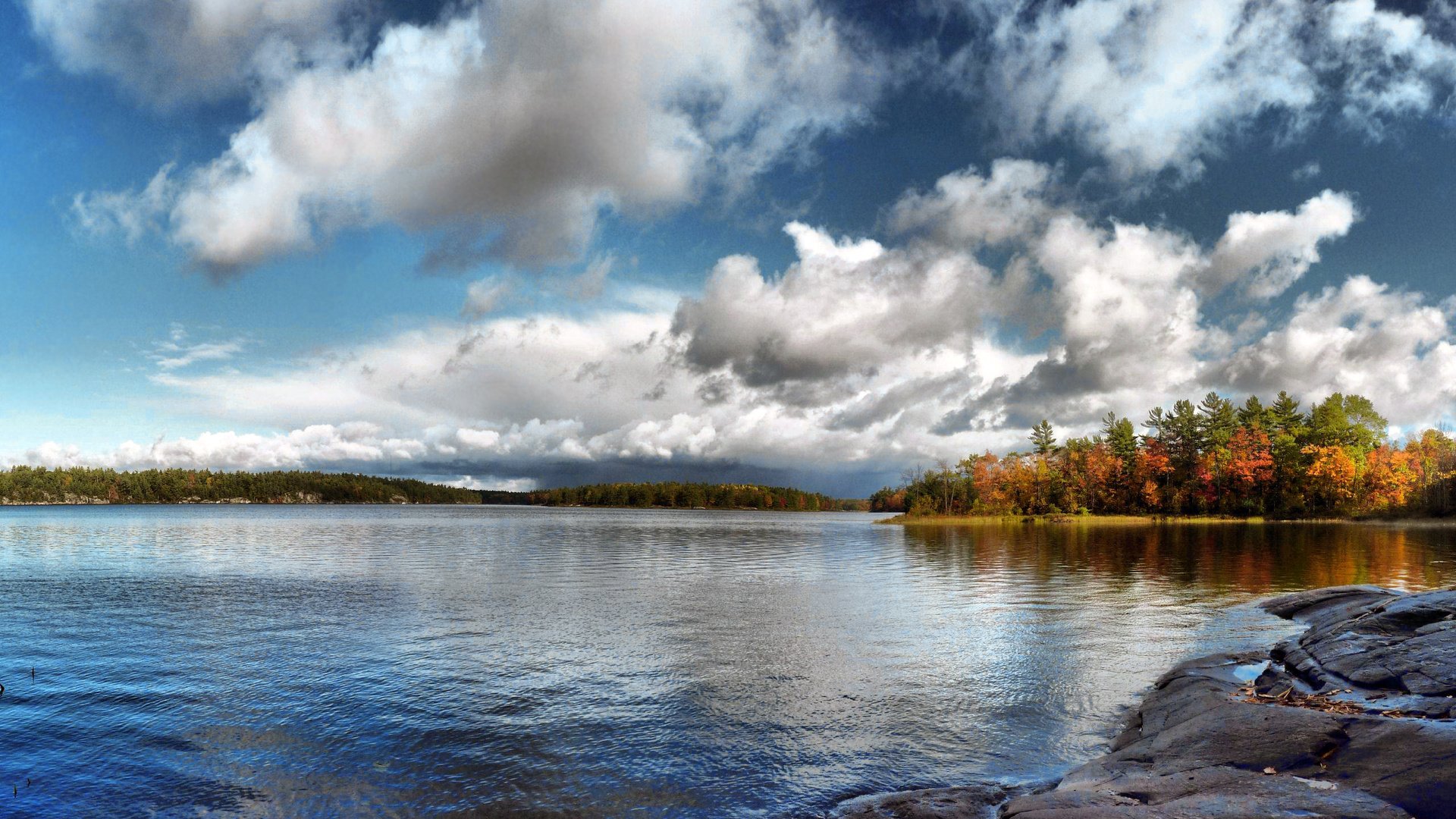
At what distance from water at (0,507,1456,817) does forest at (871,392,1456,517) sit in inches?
5147

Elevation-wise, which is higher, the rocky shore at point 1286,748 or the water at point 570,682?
the rocky shore at point 1286,748

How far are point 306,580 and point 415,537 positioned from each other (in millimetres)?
55850

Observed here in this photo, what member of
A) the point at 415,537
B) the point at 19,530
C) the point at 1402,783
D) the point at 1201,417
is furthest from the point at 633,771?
the point at 1201,417

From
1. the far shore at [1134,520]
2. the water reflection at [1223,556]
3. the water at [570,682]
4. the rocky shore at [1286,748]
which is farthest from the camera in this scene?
the far shore at [1134,520]

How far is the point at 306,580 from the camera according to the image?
47531 mm

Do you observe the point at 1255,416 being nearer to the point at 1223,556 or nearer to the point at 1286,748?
the point at 1223,556

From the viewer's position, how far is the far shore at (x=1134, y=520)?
5620 inches

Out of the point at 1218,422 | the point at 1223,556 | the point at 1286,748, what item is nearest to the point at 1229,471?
the point at 1218,422

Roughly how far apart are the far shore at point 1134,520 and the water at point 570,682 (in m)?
114

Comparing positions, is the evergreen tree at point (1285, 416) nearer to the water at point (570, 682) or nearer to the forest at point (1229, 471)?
the forest at point (1229, 471)

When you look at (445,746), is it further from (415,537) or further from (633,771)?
(415,537)

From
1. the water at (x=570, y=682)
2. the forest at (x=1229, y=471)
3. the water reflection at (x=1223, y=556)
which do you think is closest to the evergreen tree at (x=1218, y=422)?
the forest at (x=1229, y=471)

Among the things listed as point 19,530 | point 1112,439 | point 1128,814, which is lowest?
point 19,530

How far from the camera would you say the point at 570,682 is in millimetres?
21703
